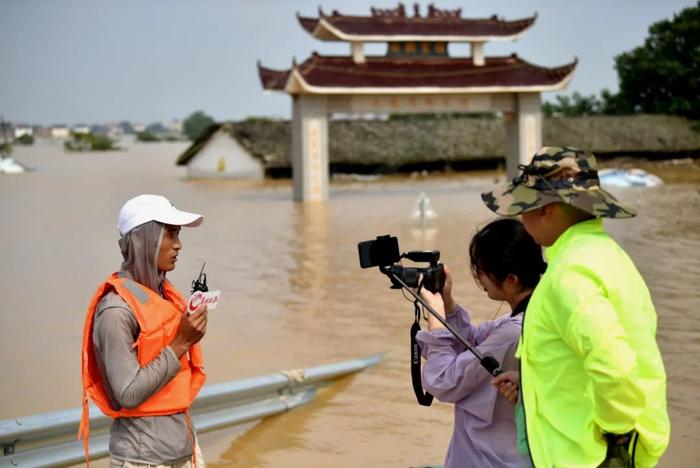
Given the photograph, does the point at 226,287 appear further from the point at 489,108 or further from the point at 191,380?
the point at 489,108

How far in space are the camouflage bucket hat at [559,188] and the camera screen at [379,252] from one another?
0.37 metres

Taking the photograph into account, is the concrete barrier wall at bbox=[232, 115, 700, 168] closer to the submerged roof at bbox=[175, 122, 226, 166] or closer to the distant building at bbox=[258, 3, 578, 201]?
the submerged roof at bbox=[175, 122, 226, 166]

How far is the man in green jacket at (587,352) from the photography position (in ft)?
7.55

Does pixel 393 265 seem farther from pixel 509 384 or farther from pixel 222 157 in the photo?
pixel 222 157

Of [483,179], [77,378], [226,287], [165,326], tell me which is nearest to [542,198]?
[165,326]

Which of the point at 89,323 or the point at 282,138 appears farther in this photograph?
the point at 282,138

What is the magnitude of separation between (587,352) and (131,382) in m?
1.30

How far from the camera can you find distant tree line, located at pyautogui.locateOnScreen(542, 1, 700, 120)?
1409 inches

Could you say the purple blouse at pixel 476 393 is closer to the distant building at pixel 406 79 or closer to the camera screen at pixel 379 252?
the camera screen at pixel 379 252

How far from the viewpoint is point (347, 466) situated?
5.23 metres

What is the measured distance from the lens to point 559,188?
2.56 metres

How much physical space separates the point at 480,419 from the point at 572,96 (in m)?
43.1

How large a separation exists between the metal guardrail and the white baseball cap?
64.2 inches

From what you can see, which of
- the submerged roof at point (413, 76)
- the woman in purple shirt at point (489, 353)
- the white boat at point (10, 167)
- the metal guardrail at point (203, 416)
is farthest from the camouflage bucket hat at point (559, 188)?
the white boat at point (10, 167)
